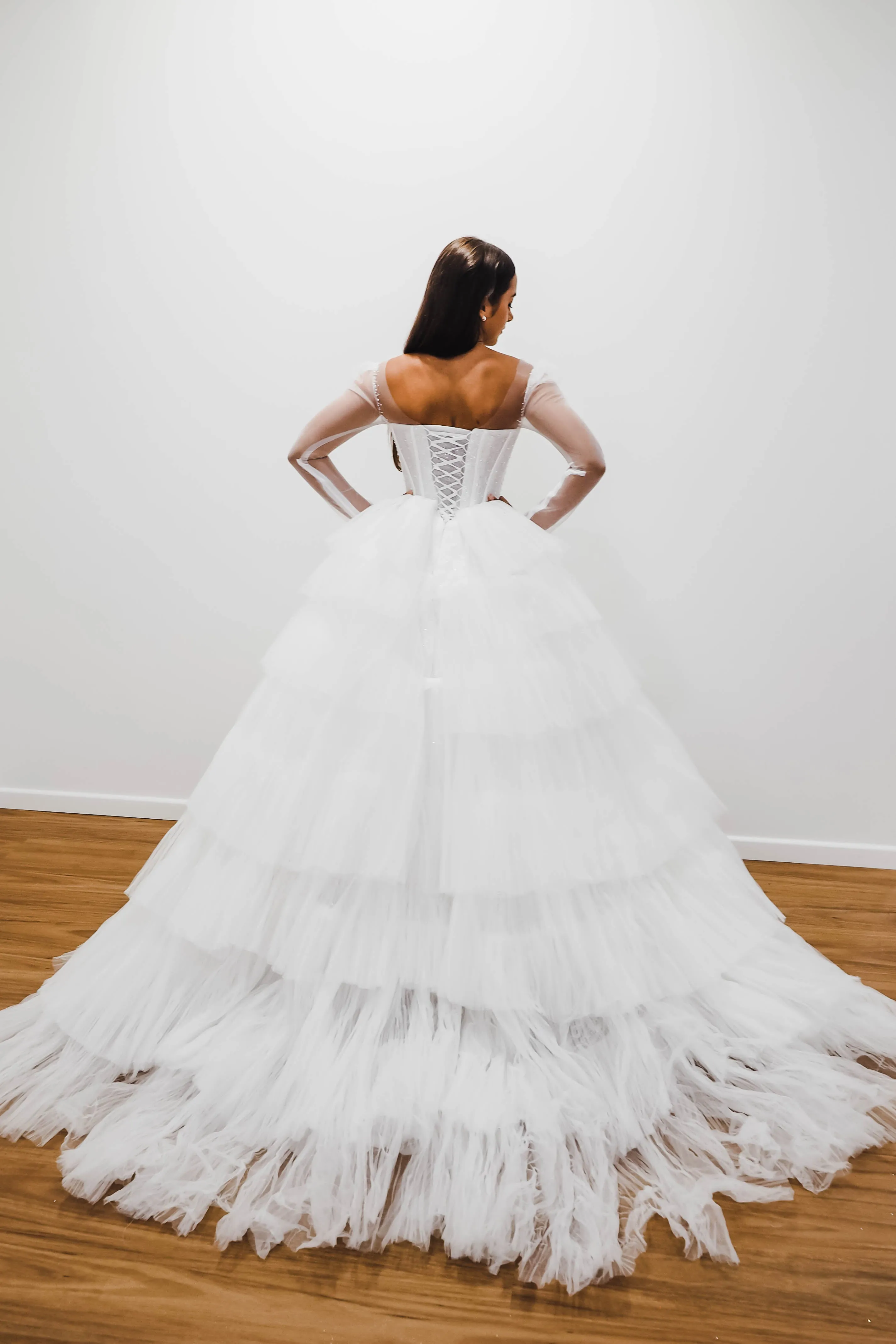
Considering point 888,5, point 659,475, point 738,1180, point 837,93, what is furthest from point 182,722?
point 888,5

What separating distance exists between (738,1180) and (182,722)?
2.18m

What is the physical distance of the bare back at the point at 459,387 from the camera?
180cm

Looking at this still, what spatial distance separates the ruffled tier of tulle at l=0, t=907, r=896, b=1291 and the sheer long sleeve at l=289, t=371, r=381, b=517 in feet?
3.42

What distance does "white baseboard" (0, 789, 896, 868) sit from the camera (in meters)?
2.72

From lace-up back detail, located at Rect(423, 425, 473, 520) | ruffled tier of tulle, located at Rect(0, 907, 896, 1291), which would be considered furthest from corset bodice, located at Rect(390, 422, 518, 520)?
ruffled tier of tulle, located at Rect(0, 907, 896, 1291)

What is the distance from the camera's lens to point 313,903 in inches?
63.1

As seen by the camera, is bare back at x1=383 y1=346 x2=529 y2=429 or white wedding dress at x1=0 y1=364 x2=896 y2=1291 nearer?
white wedding dress at x1=0 y1=364 x2=896 y2=1291

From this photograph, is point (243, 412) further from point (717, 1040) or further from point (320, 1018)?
point (717, 1040)

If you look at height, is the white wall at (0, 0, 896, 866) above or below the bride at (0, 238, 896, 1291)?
above

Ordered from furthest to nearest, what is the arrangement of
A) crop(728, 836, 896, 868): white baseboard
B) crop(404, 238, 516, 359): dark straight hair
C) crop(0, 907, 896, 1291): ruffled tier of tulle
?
crop(728, 836, 896, 868): white baseboard < crop(404, 238, 516, 359): dark straight hair < crop(0, 907, 896, 1291): ruffled tier of tulle

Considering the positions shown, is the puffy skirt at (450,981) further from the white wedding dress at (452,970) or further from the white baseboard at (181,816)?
the white baseboard at (181,816)

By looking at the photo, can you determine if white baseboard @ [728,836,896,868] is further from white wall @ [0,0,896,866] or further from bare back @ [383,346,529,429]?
bare back @ [383,346,529,429]

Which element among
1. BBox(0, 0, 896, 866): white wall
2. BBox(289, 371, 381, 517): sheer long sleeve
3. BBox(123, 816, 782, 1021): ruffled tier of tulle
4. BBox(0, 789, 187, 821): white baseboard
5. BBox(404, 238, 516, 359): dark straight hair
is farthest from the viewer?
BBox(0, 789, 187, 821): white baseboard

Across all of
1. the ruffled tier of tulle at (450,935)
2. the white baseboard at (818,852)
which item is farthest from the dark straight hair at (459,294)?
the white baseboard at (818,852)
